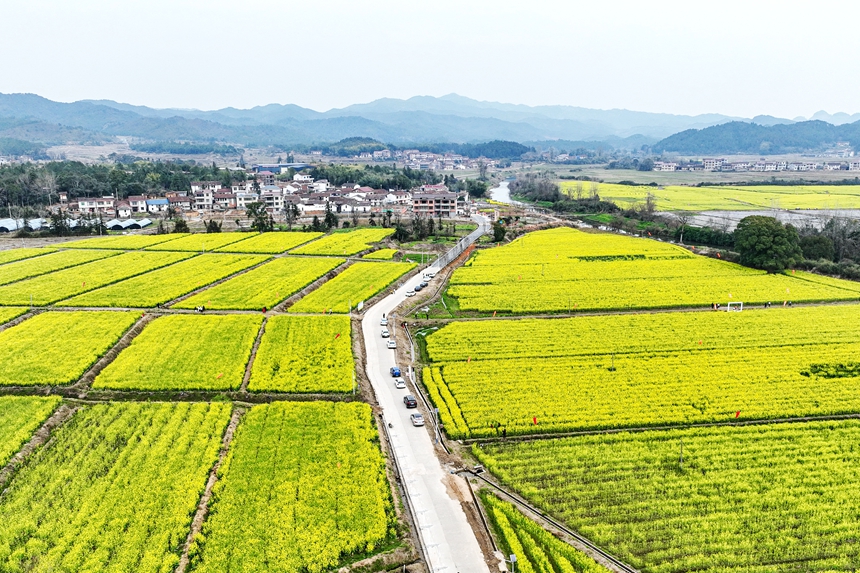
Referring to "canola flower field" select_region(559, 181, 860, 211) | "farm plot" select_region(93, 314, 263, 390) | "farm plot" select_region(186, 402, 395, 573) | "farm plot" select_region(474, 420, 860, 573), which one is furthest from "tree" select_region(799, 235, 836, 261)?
"farm plot" select_region(93, 314, 263, 390)

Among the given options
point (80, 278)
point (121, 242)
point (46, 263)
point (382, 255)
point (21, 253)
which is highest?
point (121, 242)

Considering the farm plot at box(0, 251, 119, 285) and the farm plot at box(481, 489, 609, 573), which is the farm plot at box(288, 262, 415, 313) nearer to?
the farm plot at box(481, 489, 609, 573)

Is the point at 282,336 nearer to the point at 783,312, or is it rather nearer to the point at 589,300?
the point at 589,300

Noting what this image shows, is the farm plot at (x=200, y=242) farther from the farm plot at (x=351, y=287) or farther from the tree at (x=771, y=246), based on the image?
the tree at (x=771, y=246)

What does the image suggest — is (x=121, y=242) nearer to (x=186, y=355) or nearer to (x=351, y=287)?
(x=351, y=287)

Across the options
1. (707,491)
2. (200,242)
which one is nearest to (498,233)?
(200,242)

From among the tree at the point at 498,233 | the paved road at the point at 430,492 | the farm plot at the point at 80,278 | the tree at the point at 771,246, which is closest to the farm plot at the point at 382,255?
the tree at the point at 498,233

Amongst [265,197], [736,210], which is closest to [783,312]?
[736,210]
